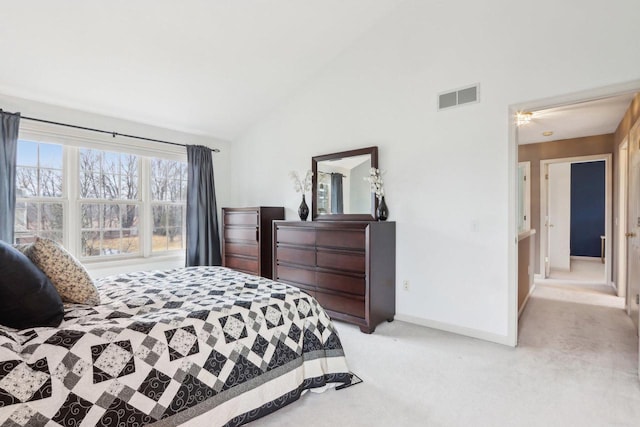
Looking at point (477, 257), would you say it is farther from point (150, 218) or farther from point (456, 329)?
point (150, 218)

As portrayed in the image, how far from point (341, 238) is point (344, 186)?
31.7 inches

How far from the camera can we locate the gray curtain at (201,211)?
14.8 ft

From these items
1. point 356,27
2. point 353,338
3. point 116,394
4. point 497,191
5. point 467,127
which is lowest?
point 353,338

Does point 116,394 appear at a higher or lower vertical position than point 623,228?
lower

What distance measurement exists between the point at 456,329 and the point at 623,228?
9.30ft

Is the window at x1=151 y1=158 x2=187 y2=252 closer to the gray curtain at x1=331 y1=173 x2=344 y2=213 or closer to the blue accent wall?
the gray curtain at x1=331 y1=173 x2=344 y2=213

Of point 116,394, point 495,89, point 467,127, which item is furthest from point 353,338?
point 495,89

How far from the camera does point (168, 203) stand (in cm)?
451

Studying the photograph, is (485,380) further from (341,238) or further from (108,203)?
(108,203)

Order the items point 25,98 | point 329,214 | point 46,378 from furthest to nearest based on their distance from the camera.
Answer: point 329,214 < point 25,98 < point 46,378

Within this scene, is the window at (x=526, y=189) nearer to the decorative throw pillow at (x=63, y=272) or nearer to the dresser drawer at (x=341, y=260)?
the dresser drawer at (x=341, y=260)

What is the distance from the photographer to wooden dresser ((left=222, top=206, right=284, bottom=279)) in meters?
4.24

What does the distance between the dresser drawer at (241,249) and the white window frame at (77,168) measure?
0.76 metres

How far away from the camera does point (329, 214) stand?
393 centimetres
